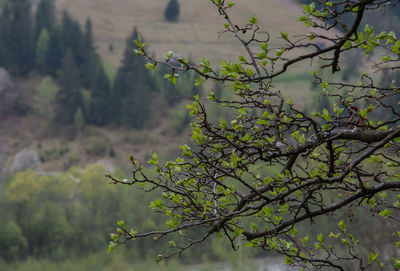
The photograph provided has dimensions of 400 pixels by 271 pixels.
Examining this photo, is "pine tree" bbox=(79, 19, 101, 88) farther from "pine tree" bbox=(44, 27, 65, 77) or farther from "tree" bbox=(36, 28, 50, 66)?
"tree" bbox=(36, 28, 50, 66)

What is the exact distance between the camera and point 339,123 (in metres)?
4.56

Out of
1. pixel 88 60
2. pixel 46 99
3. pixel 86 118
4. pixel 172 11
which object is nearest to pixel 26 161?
pixel 86 118

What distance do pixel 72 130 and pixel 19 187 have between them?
3184 cm

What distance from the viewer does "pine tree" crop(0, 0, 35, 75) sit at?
85750 millimetres

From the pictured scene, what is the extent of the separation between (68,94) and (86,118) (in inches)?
191

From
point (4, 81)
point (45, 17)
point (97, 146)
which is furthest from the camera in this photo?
point (45, 17)

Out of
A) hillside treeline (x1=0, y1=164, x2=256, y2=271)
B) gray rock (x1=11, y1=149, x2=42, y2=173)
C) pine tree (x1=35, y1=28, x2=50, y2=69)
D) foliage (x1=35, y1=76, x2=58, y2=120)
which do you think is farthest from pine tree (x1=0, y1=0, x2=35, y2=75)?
hillside treeline (x1=0, y1=164, x2=256, y2=271)

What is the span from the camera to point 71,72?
272 feet

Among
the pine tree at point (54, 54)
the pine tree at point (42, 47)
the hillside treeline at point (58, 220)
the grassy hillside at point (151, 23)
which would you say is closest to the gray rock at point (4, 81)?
the pine tree at point (42, 47)

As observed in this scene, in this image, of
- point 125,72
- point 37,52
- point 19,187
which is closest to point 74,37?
point 37,52

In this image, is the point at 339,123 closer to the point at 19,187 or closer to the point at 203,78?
the point at 203,78

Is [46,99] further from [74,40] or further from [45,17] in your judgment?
[45,17]

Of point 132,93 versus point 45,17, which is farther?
point 45,17

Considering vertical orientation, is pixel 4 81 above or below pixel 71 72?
below
